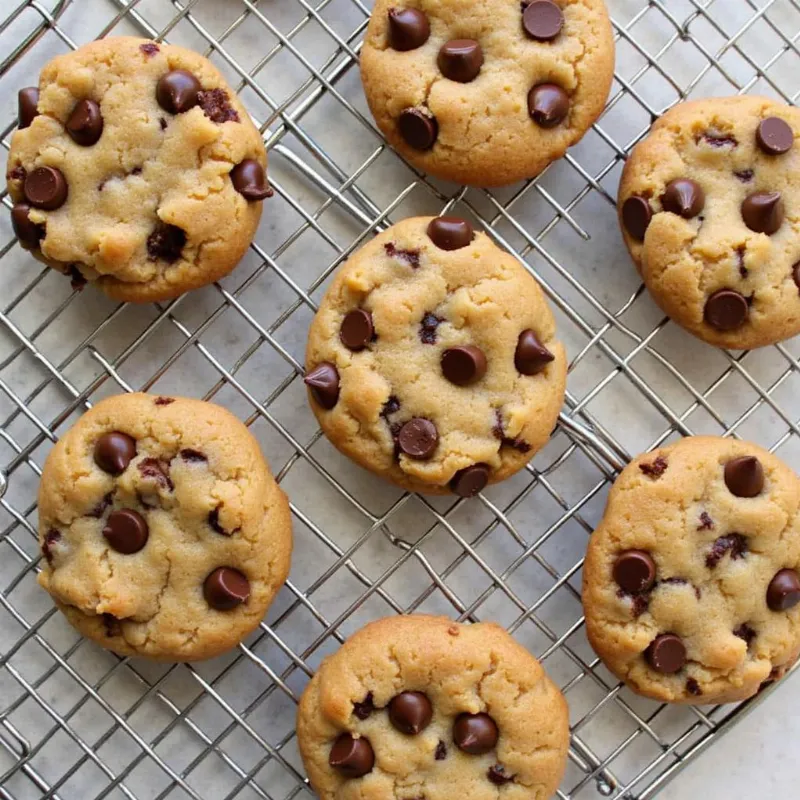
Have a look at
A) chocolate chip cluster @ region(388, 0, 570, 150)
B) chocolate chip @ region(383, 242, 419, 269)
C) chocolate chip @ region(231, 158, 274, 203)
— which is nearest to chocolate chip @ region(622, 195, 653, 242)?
Result: chocolate chip cluster @ region(388, 0, 570, 150)

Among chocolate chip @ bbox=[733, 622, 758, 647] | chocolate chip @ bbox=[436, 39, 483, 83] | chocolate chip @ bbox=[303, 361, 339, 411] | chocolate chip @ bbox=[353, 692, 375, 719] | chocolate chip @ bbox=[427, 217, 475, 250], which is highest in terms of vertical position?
chocolate chip @ bbox=[436, 39, 483, 83]

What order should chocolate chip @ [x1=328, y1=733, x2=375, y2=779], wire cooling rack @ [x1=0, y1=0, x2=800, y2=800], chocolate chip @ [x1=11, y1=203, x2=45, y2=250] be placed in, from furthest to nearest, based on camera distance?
wire cooling rack @ [x1=0, y1=0, x2=800, y2=800] → chocolate chip @ [x1=11, y1=203, x2=45, y2=250] → chocolate chip @ [x1=328, y1=733, x2=375, y2=779]

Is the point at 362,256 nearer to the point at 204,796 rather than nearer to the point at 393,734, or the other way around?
the point at 393,734

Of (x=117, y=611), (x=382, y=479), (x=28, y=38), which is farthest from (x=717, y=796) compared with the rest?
(x=28, y=38)

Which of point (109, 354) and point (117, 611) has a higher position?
point (109, 354)

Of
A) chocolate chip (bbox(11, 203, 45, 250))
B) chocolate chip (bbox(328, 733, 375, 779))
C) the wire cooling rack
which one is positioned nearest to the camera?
chocolate chip (bbox(328, 733, 375, 779))

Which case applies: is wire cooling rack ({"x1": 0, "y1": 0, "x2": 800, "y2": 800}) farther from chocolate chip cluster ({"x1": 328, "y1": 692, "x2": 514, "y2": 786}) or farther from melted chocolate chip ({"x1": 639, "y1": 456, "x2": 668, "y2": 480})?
chocolate chip cluster ({"x1": 328, "y1": 692, "x2": 514, "y2": 786})
